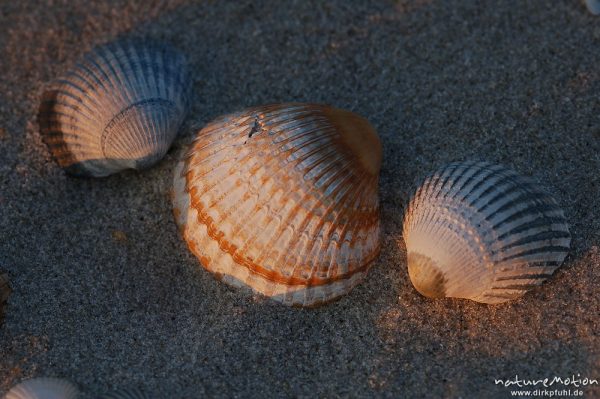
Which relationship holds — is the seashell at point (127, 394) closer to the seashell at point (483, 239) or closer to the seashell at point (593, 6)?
the seashell at point (483, 239)

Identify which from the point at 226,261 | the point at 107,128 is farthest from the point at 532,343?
the point at 107,128

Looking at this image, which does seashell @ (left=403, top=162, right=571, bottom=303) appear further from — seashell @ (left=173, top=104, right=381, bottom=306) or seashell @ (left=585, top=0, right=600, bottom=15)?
seashell @ (left=585, top=0, right=600, bottom=15)

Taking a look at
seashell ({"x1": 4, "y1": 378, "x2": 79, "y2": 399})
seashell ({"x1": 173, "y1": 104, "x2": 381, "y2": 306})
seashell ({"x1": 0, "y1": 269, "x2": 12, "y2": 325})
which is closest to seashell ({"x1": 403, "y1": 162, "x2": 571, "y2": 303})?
seashell ({"x1": 173, "y1": 104, "x2": 381, "y2": 306})

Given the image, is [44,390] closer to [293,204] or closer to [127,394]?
[127,394]

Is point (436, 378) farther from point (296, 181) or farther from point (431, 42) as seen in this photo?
point (431, 42)

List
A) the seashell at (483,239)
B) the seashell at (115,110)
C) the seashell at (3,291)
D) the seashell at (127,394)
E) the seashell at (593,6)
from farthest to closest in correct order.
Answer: the seashell at (593,6) → the seashell at (115,110) → the seashell at (3,291) → the seashell at (483,239) → the seashell at (127,394)

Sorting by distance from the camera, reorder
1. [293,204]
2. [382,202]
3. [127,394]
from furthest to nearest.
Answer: [382,202], [293,204], [127,394]

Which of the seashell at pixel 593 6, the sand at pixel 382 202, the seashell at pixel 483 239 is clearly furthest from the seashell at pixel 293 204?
the seashell at pixel 593 6

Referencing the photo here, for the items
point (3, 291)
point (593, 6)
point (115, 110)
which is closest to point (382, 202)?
point (115, 110)
